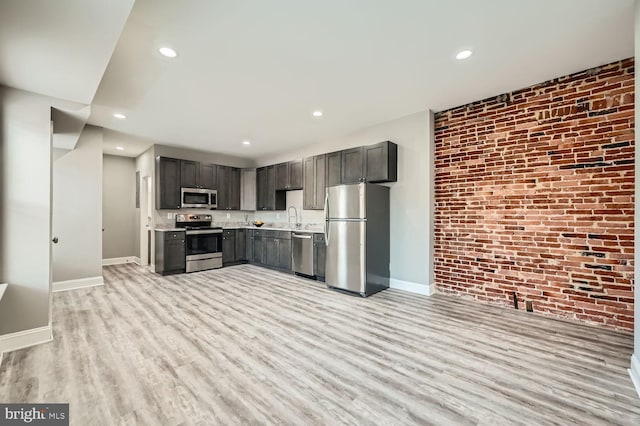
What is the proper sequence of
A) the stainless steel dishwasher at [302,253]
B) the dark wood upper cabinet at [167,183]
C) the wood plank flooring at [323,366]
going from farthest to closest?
the dark wood upper cabinet at [167,183] < the stainless steel dishwasher at [302,253] < the wood plank flooring at [323,366]

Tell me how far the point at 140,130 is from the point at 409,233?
510 centimetres

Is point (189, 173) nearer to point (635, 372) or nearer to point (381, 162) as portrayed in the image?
point (381, 162)

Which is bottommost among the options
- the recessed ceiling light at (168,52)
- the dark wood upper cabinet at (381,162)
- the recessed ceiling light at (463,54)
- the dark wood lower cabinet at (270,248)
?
the dark wood lower cabinet at (270,248)

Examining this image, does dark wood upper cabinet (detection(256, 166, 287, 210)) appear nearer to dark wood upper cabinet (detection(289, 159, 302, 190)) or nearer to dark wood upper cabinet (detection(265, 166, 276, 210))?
dark wood upper cabinet (detection(265, 166, 276, 210))

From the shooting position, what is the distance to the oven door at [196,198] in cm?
592

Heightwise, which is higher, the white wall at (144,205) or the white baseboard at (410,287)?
the white wall at (144,205)

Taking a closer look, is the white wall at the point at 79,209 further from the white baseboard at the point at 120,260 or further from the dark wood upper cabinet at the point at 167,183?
the white baseboard at the point at 120,260

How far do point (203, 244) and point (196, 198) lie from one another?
110 centimetres

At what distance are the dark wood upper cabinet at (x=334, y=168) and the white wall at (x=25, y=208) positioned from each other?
3.80 m

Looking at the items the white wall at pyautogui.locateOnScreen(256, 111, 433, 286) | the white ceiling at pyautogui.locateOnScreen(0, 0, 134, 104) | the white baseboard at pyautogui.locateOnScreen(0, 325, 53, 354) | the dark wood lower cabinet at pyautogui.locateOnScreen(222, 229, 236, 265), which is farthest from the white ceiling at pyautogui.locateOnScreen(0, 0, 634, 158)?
the dark wood lower cabinet at pyautogui.locateOnScreen(222, 229, 236, 265)

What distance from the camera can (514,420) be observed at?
1617mm

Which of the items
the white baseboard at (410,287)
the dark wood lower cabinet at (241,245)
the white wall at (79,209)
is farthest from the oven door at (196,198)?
the white baseboard at (410,287)

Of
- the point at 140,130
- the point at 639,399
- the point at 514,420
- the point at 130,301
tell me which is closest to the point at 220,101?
the point at 140,130

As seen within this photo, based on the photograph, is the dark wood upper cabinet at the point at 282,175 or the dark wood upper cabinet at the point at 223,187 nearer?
the dark wood upper cabinet at the point at 282,175
